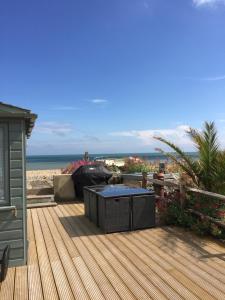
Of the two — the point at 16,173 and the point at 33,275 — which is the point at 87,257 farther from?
the point at 16,173

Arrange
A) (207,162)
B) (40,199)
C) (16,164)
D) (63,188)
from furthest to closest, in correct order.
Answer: (63,188), (40,199), (207,162), (16,164)

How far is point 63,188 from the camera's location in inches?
362

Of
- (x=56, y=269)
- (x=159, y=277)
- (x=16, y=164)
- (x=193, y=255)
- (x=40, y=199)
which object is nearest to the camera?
(x=159, y=277)

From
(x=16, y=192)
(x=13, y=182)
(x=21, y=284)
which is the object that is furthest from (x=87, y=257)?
(x=13, y=182)

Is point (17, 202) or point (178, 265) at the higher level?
point (17, 202)

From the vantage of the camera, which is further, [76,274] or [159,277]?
[76,274]

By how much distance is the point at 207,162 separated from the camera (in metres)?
5.89

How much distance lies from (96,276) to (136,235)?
1.81 metres

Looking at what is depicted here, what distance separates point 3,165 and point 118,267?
1979mm

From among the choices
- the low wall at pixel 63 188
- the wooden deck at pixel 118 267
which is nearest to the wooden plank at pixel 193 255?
the wooden deck at pixel 118 267

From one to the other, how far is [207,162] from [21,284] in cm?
389

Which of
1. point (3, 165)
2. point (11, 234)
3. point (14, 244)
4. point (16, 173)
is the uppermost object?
point (3, 165)

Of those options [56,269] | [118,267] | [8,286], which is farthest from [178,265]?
[8,286]

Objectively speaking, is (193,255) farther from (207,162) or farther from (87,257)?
(207,162)
